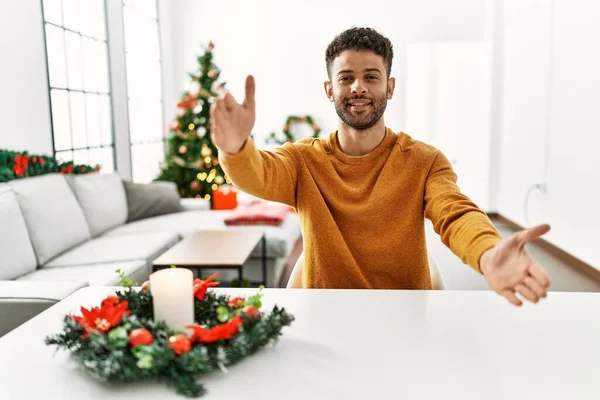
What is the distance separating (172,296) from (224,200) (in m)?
4.65

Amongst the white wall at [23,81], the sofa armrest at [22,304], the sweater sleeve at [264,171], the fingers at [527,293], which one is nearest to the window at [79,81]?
the white wall at [23,81]

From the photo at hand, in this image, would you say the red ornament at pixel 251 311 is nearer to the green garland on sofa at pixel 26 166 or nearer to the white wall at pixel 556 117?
the green garland on sofa at pixel 26 166

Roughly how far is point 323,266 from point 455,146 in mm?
5944

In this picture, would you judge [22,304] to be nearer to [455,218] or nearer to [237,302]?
[237,302]

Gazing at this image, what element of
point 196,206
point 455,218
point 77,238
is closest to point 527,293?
point 455,218

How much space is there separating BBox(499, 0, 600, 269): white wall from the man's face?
322cm

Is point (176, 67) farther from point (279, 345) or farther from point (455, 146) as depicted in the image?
point (279, 345)

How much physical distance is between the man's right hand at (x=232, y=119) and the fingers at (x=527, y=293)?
23.4 inches

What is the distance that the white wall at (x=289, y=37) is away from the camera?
24.7 ft

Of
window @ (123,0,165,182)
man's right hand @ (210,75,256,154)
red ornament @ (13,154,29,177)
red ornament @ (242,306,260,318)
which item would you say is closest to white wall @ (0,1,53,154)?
red ornament @ (13,154,29,177)

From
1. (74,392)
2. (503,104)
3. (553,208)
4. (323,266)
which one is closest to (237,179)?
(323,266)

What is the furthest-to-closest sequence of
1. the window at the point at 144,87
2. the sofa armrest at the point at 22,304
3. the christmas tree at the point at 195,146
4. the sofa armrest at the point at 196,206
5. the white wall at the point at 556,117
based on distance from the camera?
the window at the point at 144,87 < the christmas tree at the point at 195,146 < the sofa armrest at the point at 196,206 < the white wall at the point at 556,117 < the sofa armrest at the point at 22,304

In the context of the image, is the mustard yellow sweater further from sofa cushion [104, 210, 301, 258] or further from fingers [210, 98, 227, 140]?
sofa cushion [104, 210, 301, 258]

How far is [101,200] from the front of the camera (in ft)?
14.1
